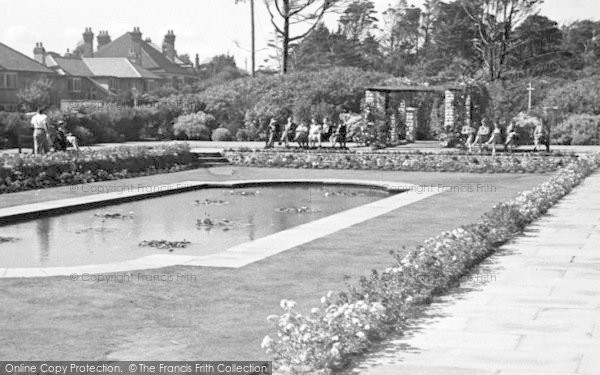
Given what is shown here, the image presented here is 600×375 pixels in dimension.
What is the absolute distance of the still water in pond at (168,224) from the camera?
1129cm

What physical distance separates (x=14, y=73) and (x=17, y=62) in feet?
4.56

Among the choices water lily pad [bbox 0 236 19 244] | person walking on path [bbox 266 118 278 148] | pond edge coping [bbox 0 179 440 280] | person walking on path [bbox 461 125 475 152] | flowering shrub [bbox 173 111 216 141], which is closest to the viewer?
pond edge coping [bbox 0 179 440 280]

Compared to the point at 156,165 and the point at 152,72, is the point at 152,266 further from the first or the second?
the point at 152,72

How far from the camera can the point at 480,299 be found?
25.3ft

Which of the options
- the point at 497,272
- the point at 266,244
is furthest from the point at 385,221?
the point at 497,272

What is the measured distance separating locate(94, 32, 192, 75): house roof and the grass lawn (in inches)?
3345

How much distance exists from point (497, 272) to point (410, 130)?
29.7 metres

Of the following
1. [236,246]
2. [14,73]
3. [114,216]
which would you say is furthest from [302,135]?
[14,73]

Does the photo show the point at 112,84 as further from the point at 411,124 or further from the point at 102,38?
the point at 411,124

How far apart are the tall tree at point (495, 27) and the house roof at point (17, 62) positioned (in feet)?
112

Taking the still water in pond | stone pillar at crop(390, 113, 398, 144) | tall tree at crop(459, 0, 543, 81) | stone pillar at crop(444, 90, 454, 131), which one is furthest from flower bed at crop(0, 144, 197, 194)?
tall tree at crop(459, 0, 543, 81)

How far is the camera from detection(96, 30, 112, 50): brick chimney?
98312 mm

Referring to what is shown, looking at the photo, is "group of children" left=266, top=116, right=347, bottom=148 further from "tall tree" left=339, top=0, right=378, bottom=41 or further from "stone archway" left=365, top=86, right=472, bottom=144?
"tall tree" left=339, top=0, right=378, bottom=41

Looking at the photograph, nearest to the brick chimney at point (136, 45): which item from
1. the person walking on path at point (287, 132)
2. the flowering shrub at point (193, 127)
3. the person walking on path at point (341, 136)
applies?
the flowering shrub at point (193, 127)
